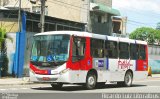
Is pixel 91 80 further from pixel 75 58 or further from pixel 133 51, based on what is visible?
pixel 133 51

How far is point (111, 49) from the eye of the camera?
26.2m

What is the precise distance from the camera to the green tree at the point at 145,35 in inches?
5586

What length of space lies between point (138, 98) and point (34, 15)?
19541 millimetres

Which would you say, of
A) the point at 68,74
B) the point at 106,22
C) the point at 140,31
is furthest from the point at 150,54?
the point at 140,31

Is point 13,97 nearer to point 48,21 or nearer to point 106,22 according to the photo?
point 48,21

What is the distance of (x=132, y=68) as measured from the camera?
93.7 feet

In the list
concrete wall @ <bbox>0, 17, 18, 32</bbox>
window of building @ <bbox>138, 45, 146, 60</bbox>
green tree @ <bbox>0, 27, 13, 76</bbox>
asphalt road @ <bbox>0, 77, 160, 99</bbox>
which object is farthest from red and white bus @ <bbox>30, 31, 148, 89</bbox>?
concrete wall @ <bbox>0, 17, 18, 32</bbox>

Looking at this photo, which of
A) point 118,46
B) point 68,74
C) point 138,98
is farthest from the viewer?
point 118,46

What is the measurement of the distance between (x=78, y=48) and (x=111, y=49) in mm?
3484

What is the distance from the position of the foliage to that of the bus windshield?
11761 cm

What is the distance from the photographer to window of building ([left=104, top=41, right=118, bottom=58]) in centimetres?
2577

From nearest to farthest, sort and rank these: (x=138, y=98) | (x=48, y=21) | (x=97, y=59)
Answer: (x=138, y=98)
(x=97, y=59)
(x=48, y=21)

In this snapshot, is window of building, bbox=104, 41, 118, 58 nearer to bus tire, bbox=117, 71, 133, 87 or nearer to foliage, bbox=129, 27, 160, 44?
bus tire, bbox=117, 71, 133, 87

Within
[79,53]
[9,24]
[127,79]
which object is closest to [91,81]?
[79,53]
